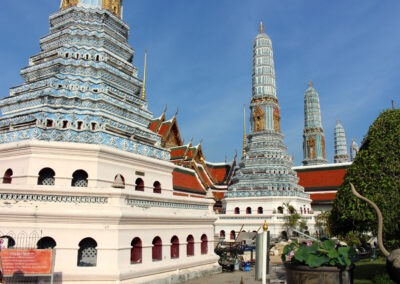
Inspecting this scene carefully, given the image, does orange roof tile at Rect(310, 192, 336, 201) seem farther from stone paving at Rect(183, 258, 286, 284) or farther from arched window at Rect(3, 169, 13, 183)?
arched window at Rect(3, 169, 13, 183)

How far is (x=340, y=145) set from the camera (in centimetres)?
6216

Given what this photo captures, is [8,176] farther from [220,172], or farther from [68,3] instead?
[220,172]

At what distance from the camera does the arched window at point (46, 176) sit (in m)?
12.2

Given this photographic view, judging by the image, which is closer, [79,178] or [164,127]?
[79,178]

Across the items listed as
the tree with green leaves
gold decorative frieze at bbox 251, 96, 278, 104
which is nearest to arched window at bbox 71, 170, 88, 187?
the tree with green leaves

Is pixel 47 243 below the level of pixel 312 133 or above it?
below

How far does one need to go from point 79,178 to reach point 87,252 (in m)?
2.94

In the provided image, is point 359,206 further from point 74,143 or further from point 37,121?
point 37,121

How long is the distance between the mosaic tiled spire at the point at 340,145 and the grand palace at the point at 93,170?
5023 cm

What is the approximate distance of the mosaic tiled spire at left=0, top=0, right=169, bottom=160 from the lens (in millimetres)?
13289

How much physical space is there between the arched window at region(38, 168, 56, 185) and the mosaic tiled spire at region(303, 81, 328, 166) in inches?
1646

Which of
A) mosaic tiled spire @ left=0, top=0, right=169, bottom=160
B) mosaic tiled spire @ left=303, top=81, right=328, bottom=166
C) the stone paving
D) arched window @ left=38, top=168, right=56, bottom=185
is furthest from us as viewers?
mosaic tiled spire @ left=303, top=81, right=328, bottom=166

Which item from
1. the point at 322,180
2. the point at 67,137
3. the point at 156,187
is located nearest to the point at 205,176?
the point at 322,180

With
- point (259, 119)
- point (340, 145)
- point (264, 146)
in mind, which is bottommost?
point (264, 146)
